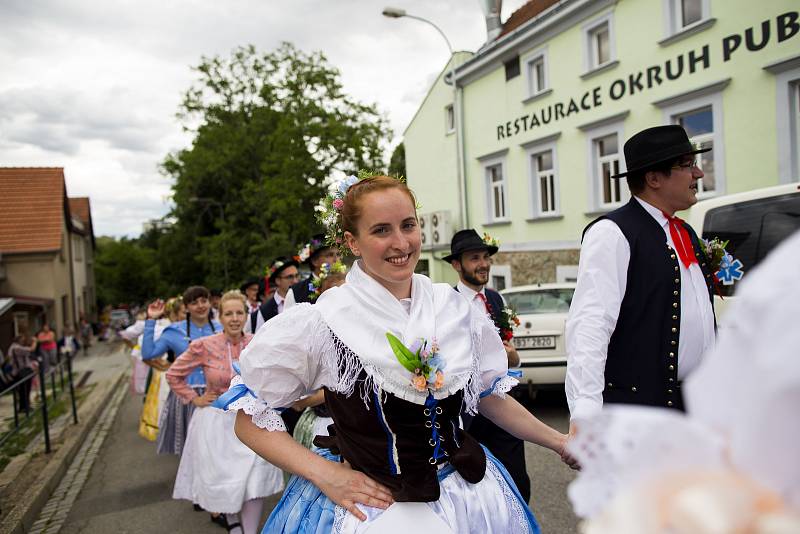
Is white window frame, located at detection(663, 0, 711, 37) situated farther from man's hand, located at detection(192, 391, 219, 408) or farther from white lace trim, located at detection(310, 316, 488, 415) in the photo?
white lace trim, located at detection(310, 316, 488, 415)

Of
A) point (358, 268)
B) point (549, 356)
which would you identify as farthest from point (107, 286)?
point (358, 268)

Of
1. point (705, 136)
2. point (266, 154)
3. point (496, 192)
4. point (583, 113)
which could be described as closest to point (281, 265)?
point (705, 136)

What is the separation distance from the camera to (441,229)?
68.6 feet

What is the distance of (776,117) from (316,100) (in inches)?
893

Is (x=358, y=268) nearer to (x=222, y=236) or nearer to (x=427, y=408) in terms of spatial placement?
(x=427, y=408)

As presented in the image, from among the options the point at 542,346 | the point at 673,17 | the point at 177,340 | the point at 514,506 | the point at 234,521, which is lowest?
the point at 234,521

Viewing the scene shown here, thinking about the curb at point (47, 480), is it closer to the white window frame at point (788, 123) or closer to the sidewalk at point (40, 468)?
the sidewalk at point (40, 468)

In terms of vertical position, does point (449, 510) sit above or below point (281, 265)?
below

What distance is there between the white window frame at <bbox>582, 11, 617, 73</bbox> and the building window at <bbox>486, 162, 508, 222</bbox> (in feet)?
14.4

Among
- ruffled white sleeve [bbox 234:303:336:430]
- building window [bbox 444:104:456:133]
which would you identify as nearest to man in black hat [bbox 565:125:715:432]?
ruffled white sleeve [bbox 234:303:336:430]

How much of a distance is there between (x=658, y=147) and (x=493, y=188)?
53.0ft

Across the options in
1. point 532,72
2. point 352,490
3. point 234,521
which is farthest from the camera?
point 532,72

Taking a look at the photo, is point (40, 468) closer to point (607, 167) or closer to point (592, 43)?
point (607, 167)

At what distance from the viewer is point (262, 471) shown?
4602 millimetres
